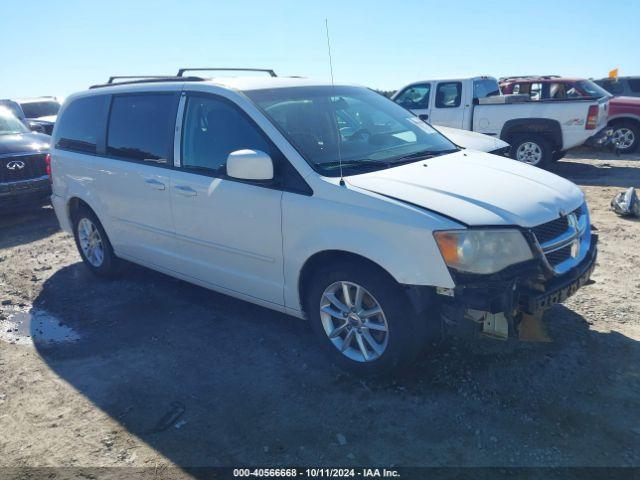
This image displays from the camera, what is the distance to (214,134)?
153 inches

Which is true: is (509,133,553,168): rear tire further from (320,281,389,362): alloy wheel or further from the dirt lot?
(320,281,389,362): alloy wheel

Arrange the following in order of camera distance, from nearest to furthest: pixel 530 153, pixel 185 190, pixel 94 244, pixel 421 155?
pixel 421 155
pixel 185 190
pixel 94 244
pixel 530 153

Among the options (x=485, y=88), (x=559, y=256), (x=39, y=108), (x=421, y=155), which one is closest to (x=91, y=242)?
(x=421, y=155)

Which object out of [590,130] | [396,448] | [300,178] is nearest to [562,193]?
[300,178]

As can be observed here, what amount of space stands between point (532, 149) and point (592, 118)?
117cm

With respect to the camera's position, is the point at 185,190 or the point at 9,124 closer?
the point at 185,190

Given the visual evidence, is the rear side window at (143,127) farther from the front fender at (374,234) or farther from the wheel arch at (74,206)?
the front fender at (374,234)

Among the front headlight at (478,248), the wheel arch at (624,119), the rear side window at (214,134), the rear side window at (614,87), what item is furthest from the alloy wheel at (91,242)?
the rear side window at (614,87)

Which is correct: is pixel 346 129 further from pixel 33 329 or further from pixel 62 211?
pixel 62 211

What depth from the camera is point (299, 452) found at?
9.14ft

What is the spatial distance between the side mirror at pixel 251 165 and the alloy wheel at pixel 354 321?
0.85 m

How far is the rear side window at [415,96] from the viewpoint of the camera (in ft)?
37.0

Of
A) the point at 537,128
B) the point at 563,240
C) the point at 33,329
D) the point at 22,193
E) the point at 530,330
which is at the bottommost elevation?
the point at 33,329

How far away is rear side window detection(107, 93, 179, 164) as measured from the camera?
13.8 ft
